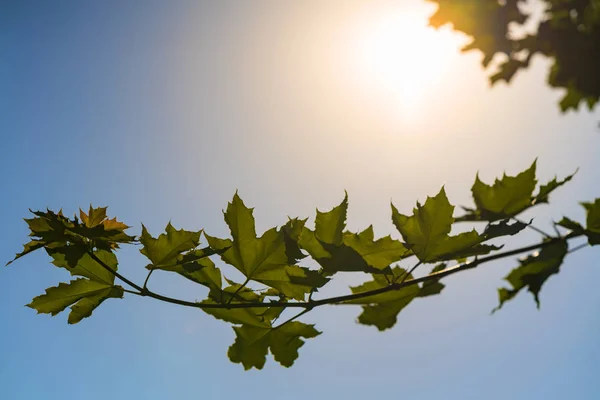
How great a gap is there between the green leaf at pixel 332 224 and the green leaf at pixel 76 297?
3.97 ft

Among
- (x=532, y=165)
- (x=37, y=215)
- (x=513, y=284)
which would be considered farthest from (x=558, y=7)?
(x=37, y=215)

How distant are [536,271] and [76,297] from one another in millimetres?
2271

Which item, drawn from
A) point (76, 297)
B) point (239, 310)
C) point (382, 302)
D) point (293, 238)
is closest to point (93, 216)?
point (76, 297)

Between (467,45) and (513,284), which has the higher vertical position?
(467,45)

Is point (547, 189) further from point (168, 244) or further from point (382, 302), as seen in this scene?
point (168, 244)

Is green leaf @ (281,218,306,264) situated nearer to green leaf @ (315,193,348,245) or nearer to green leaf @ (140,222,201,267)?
green leaf @ (315,193,348,245)

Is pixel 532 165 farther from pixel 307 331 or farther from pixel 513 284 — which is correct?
pixel 307 331

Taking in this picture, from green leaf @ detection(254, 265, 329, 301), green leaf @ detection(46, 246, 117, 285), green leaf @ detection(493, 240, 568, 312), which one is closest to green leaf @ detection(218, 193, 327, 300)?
green leaf @ detection(254, 265, 329, 301)

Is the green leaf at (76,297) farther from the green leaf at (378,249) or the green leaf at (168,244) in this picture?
the green leaf at (378,249)

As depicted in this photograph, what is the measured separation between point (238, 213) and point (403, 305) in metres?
1.00

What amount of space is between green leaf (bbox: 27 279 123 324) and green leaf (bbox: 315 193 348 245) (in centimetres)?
121

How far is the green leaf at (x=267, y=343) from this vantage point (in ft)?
7.48

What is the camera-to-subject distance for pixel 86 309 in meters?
2.36

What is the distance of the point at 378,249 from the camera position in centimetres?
189
